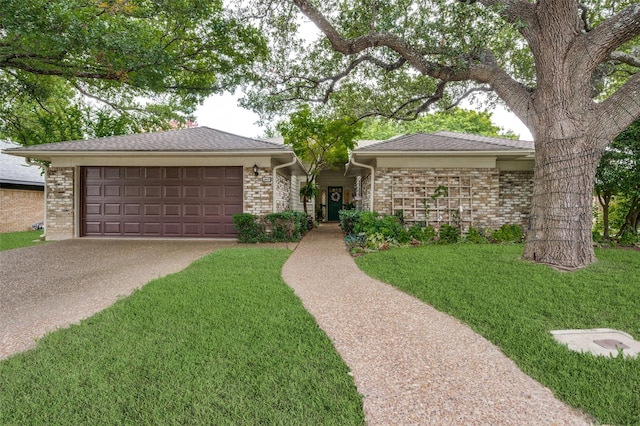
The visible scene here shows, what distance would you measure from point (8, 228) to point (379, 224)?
1546cm

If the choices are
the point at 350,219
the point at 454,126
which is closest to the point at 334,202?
the point at 350,219

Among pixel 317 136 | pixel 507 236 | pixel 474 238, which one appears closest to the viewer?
pixel 474 238

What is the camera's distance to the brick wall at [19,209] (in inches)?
514

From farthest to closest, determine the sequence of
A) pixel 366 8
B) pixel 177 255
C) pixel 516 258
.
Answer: pixel 177 255
pixel 366 8
pixel 516 258

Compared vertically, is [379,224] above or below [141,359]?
above

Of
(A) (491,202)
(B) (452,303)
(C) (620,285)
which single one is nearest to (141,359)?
(B) (452,303)

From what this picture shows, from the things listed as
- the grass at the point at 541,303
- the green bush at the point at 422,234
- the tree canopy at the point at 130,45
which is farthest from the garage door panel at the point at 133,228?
the green bush at the point at 422,234

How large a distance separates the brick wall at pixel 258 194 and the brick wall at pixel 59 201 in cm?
548

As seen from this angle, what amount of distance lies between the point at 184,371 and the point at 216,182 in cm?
814

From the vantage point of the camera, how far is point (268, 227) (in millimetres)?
9508

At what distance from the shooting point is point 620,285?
425 cm

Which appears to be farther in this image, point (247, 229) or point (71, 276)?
point (247, 229)

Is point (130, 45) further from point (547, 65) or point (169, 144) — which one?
point (547, 65)

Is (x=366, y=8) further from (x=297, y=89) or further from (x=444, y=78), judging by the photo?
(x=297, y=89)
